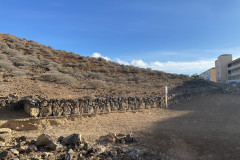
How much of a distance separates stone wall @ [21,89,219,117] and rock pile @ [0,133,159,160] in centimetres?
239

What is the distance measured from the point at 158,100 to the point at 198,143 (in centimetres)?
655

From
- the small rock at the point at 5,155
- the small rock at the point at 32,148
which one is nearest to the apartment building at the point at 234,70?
the small rock at the point at 32,148

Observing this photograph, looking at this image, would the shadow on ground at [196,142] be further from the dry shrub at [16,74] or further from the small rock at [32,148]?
the dry shrub at [16,74]

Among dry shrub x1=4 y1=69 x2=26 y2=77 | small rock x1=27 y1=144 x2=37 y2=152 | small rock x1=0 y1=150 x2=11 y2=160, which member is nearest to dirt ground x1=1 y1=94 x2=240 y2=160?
small rock x1=27 y1=144 x2=37 y2=152

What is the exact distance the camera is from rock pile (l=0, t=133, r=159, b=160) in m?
Result: 4.12

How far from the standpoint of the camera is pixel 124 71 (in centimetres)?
2436

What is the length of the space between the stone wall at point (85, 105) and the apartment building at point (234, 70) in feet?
101

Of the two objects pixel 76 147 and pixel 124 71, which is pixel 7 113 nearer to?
pixel 76 147

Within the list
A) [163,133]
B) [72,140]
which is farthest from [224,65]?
[72,140]

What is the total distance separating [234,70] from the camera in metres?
36.9

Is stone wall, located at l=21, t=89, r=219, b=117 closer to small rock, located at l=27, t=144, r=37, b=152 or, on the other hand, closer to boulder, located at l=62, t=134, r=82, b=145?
small rock, located at l=27, t=144, r=37, b=152

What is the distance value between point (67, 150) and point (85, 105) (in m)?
4.25

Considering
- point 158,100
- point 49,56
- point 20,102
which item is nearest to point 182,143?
point 158,100

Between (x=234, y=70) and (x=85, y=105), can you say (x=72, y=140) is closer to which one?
(x=85, y=105)
